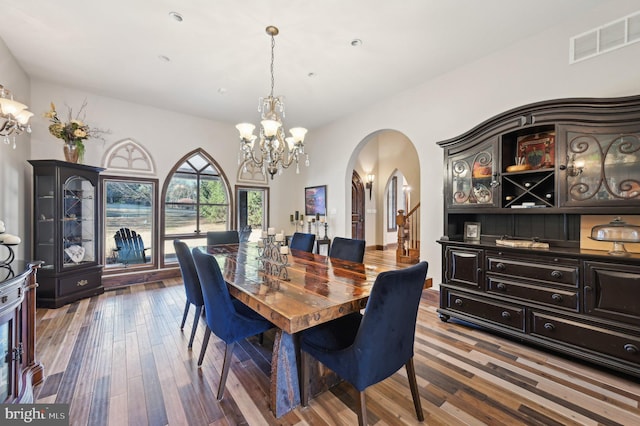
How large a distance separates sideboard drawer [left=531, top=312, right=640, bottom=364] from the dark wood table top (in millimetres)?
1608

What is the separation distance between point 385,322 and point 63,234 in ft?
14.9

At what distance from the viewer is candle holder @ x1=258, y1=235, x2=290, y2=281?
2.21 metres

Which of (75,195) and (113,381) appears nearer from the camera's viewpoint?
(113,381)

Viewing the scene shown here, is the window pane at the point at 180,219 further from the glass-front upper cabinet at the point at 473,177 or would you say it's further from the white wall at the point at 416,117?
the glass-front upper cabinet at the point at 473,177

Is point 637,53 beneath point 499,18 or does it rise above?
beneath

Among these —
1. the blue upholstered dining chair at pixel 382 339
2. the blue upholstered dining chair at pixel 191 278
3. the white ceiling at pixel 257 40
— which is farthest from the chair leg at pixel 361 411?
the white ceiling at pixel 257 40

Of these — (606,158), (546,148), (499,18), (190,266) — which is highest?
(499,18)

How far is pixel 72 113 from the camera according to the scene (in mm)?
4059

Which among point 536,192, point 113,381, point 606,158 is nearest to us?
point 113,381

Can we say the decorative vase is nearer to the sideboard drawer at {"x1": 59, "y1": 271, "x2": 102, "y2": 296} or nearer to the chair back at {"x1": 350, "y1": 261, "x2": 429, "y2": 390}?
the sideboard drawer at {"x1": 59, "y1": 271, "x2": 102, "y2": 296}

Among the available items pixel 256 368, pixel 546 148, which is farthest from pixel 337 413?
pixel 546 148

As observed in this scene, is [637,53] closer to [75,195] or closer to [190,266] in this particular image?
[190,266]

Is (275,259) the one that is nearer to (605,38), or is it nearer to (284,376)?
(284,376)

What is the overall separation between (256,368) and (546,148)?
3449mm
